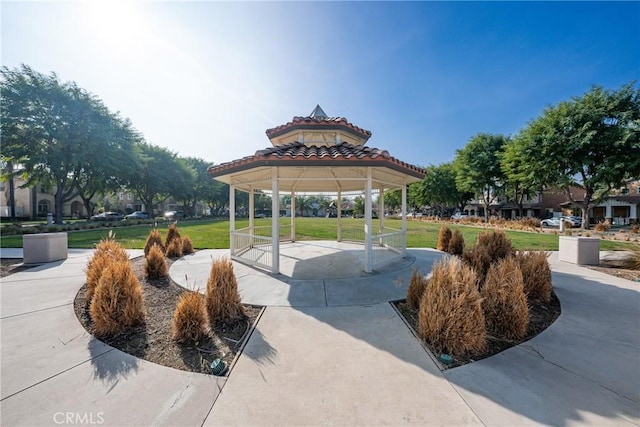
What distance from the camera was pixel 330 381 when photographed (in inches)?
105

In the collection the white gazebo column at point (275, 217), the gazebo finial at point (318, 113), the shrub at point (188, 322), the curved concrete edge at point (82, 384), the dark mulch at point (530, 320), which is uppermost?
the gazebo finial at point (318, 113)

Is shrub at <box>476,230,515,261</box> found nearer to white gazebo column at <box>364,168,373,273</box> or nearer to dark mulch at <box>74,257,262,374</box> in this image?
white gazebo column at <box>364,168,373,273</box>

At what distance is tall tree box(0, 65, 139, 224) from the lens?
63.7 ft

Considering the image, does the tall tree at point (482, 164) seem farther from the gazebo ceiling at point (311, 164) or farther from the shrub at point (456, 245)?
the gazebo ceiling at point (311, 164)

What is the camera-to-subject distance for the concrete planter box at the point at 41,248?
7.97m

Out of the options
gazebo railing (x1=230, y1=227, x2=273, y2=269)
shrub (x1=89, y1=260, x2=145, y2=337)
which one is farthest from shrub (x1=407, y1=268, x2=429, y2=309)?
shrub (x1=89, y1=260, x2=145, y2=337)

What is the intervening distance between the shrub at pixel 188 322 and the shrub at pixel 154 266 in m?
3.71

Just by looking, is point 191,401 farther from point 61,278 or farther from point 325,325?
point 61,278

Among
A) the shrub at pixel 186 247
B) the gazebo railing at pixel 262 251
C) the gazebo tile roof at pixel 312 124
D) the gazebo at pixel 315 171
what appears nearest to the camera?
the gazebo at pixel 315 171

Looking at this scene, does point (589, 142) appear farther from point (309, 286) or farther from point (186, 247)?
point (186, 247)

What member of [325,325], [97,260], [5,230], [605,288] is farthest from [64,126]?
[605,288]

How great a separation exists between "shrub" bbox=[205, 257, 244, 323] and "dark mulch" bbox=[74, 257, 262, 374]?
148 mm

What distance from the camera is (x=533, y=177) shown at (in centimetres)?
2147

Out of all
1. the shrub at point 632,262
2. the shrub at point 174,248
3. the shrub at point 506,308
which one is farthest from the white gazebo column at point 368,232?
the shrub at point 632,262
